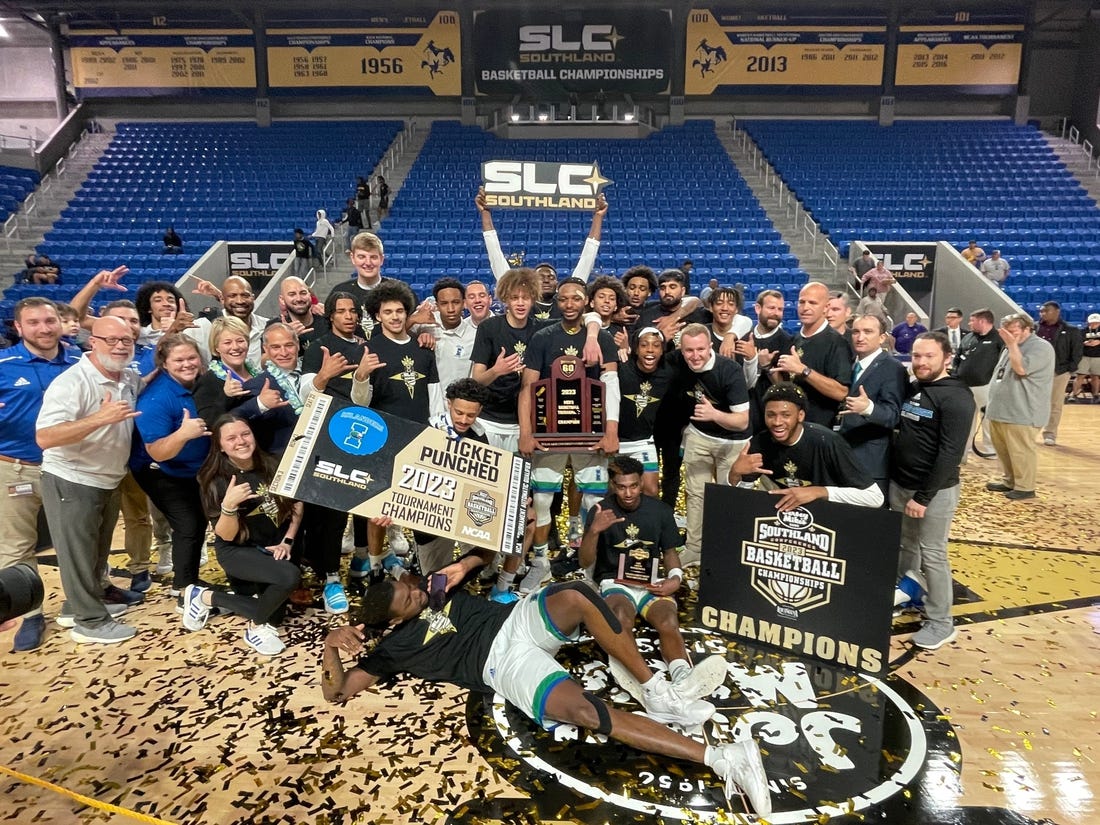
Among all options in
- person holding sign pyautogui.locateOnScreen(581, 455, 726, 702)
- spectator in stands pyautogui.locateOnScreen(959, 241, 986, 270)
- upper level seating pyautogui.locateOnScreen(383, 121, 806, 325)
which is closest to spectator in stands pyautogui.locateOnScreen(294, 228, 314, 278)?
upper level seating pyautogui.locateOnScreen(383, 121, 806, 325)

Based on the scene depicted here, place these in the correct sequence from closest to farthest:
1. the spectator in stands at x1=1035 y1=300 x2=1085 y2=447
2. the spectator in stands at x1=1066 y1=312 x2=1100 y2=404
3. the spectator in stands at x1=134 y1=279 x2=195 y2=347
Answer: the spectator in stands at x1=134 y1=279 x2=195 y2=347, the spectator in stands at x1=1035 y1=300 x2=1085 y2=447, the spectator in stands at x1=1066 y1=312 x2=1100 y2=404

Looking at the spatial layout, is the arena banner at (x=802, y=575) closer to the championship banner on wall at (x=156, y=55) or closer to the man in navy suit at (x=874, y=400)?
the man in navy suit at (x=874, y=400)

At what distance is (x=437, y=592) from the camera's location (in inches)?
125

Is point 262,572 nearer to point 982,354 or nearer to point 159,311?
point 159,311

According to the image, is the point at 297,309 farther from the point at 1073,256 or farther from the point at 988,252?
the point at 1073,256

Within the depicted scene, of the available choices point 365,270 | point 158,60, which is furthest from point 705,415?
point 158,60

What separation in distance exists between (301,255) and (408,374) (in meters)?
9.24

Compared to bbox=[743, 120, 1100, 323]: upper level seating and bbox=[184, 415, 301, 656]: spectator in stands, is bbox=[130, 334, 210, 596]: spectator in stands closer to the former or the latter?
bbox=[184, 415, 301, 656]: spectator in stands

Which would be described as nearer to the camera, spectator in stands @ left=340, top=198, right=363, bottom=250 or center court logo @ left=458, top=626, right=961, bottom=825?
center court logo @ left=458, top=626, right=961, bottom=825

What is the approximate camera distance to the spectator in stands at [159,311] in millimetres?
4820

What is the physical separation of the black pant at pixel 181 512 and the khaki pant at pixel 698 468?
9.99 ft

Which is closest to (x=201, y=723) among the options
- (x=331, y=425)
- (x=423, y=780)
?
(x=423, y=780)

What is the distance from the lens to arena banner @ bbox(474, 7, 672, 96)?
1841cm

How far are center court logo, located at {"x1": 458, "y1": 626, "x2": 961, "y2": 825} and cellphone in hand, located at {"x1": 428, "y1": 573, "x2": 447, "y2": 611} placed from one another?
0.51m
